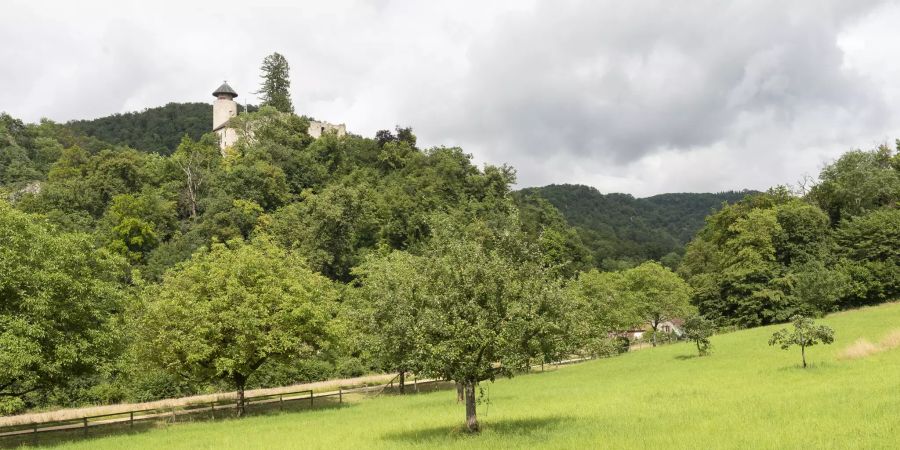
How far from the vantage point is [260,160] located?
106750mm

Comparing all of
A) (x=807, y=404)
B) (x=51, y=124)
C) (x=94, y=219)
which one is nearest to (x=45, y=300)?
(x=807, y=404)

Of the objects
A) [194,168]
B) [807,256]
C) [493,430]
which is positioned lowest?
[493,430]

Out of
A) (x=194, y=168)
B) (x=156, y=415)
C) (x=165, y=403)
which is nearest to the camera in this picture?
(x=156, y=415)

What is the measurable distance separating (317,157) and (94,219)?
127 ft

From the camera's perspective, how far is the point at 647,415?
2633 centimetres

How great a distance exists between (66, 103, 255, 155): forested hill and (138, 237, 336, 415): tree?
135 meters

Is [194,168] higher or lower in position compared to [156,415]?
higher

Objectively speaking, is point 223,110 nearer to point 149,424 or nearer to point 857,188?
point 149,424

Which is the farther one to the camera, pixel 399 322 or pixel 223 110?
pixel 223 110

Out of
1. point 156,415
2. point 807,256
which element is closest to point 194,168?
point 156,415

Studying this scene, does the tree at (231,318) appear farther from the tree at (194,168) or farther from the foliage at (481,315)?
the tree at (194,168)

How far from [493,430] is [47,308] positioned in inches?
776

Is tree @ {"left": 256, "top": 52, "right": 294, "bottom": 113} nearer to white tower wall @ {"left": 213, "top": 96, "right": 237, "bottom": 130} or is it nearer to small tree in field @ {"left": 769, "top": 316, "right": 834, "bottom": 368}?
white tower wall @ {"left": 213, "top": 96, "right": 237, "bottom": 130}

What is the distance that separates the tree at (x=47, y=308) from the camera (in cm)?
2712
